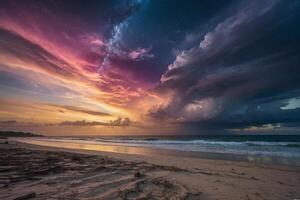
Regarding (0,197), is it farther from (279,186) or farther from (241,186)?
(279,186)

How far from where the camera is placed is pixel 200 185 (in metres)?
5.59

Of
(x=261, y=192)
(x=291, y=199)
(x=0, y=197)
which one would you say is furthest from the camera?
(x=261, y=192)

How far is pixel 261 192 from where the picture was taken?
5.14 meters

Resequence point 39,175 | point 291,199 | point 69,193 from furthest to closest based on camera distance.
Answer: point 39,175 → point 291,199 → point 69,193

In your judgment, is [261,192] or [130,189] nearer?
[130,189]

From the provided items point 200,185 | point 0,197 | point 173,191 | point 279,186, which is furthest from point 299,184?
point 0,197

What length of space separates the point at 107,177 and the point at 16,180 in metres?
2.76

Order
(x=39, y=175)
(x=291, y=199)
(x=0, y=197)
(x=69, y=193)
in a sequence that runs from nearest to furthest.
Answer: (x=0, y=197), (x=69, y=193), (x=291, y=199), (x=39, y=175)

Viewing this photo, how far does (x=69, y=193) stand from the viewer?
168 inches

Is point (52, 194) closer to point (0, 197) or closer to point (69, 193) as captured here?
point (69, 193)

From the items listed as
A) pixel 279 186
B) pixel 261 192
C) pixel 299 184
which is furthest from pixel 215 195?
pixel 299 184

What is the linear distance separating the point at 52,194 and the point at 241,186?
562 cm

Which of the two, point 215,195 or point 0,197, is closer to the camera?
point 0,197

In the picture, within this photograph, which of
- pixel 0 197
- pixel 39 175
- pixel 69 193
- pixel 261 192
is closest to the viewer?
pixel 0 197
